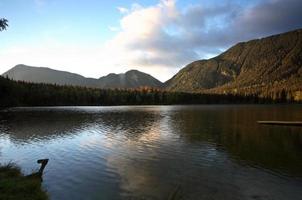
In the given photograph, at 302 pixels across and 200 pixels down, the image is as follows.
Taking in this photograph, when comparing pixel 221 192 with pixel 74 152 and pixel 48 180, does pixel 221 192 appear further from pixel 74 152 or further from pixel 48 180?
pixel 74 152

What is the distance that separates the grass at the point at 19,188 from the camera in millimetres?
20391

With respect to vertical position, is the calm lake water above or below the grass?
below

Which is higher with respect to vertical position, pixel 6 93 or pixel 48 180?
pixel 6 93

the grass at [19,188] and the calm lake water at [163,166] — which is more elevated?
the grass at [19,188]

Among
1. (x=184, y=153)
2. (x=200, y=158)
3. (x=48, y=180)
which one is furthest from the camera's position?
(x=184, y=153)

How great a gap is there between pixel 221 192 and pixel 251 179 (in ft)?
18.6

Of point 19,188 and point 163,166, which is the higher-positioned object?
point 19,188

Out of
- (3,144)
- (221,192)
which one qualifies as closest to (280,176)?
(221,192)

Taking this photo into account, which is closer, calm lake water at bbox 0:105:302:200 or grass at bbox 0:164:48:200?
grass at bbox 0:164:48:200

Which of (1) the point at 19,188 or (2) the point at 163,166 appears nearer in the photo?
(1) the point at 19,188

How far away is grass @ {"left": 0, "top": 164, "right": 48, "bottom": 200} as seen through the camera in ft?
66.9

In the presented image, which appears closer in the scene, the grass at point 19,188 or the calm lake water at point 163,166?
the grass at point 19,188

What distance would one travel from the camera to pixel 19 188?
21922 millimetres

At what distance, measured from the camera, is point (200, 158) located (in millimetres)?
38938
